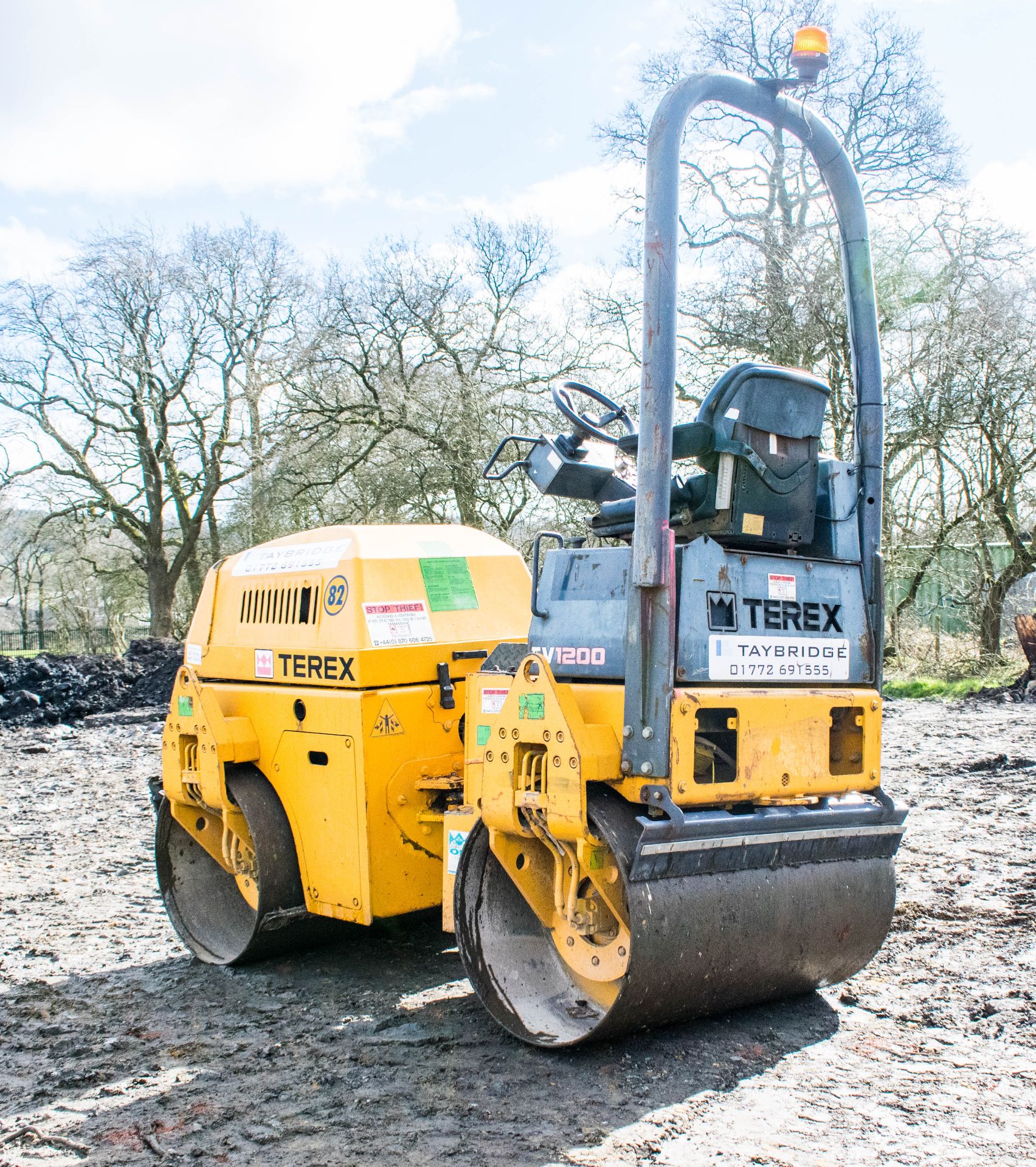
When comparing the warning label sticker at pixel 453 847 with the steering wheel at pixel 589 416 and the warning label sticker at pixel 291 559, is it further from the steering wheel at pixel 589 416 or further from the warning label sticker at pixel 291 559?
the steering wheel at pixel 589 416

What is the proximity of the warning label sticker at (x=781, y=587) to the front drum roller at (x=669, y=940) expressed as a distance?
31.5 inches

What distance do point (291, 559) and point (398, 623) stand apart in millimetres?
669

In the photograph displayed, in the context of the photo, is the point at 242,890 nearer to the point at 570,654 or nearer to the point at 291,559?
the point at 291,559

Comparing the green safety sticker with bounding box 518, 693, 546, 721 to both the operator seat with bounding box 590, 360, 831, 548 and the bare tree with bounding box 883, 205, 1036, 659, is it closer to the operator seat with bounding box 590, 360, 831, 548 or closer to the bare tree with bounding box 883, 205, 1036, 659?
the operator seat with bounding box 590, 360, 831, 548

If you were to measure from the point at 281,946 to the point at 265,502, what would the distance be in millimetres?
17488

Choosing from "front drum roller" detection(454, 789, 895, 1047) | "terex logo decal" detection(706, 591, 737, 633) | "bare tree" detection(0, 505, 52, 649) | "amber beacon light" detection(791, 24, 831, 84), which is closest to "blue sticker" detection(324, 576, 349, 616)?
"front drum roller" detection(454, 789, 895, 1047)

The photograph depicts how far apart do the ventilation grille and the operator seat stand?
4.98 ft

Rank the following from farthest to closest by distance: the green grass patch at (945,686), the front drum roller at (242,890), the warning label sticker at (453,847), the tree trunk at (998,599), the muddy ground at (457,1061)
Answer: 1. the tree trunk at (998,599)
2. the green grass patch at (945,686)
3. the front drum roller at (242,890)
4. the warning label sticker at (453,847)
5. the muddy ground at (457,1061)

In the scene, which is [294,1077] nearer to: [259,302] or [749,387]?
[749,387]

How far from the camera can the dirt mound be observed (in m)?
15.1

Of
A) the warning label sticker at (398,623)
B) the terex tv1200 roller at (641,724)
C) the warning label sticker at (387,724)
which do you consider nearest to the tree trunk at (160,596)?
the terex tv1200 roller at (641,724)

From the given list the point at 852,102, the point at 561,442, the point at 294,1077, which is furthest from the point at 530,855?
the point at 852,102

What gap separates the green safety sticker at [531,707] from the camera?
10.9 ft

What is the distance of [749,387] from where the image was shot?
3.47m
